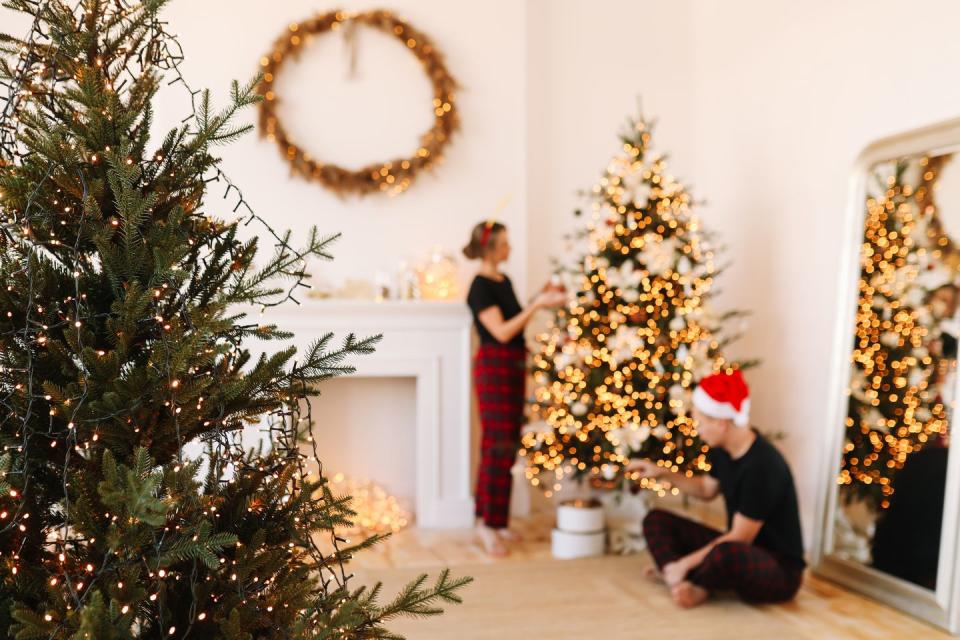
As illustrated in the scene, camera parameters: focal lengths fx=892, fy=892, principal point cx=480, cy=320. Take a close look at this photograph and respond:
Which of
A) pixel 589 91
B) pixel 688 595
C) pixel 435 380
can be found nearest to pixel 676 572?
pixel 688 595

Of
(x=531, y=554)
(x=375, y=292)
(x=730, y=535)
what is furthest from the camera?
(x=375, y=292)

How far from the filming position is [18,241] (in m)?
1.58

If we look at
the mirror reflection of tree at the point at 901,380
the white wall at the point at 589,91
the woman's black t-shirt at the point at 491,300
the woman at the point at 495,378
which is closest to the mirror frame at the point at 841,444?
the mirror reflection of tree at the point at 901,380

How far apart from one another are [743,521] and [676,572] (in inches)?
12.8

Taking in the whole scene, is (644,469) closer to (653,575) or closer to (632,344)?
(653,575)

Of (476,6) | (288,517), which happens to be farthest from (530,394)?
(288,517)

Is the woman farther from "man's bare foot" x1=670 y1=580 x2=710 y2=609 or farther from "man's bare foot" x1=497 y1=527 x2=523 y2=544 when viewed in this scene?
"man's bare foot" x1=670 y1=580 x2=710 y2=609

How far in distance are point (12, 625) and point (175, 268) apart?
2.01ft

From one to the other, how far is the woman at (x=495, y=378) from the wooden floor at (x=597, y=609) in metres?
0.24

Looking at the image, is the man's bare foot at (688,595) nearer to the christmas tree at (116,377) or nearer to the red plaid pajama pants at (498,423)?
the red plaid pajama pants at (498,423)

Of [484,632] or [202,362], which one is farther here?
[484,632]

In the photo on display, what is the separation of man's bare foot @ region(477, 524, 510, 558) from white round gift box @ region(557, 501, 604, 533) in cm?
28

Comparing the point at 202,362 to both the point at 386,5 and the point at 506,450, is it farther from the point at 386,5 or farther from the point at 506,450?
the point at 386,5

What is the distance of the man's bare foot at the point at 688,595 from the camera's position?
330 cm
